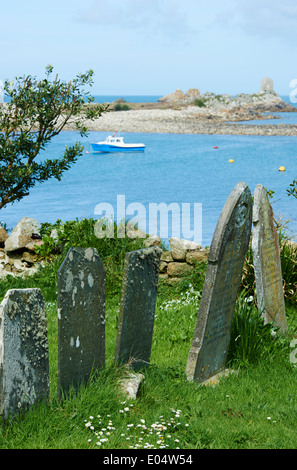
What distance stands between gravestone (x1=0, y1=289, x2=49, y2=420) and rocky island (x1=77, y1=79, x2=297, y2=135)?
38.7m

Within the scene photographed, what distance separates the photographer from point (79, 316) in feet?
16.0

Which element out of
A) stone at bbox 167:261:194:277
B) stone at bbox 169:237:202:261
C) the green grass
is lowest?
the green grass

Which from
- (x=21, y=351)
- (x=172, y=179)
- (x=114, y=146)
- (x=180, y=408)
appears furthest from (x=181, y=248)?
(x=114, y=146)

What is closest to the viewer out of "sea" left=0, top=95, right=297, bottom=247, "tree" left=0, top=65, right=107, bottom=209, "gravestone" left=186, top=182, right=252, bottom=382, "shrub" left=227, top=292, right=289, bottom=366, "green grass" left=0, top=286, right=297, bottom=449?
"green grass" left=0, top=286, right=297, bottom=449

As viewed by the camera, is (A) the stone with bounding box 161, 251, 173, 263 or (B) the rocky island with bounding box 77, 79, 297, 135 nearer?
(A) the stone with bounding box 161, 251, 173, 263

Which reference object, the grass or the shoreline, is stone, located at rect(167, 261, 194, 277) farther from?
the shoreline

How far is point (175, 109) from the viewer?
8538 centimetres

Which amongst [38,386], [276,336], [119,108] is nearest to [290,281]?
[276,336]

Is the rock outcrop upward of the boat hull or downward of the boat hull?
downward

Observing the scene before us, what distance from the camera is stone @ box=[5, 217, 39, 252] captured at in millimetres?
12086

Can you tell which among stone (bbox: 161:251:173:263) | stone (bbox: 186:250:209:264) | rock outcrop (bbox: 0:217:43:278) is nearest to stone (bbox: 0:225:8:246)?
rock outcrop (bbox: 0:217:43:278)

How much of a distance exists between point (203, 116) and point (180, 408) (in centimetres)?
7539

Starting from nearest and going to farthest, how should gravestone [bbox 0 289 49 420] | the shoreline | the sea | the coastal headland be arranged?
gravestone [bbox 0 289 49 420] < the sea < the shoreline < the coastal headland

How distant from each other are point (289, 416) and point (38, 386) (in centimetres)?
223
